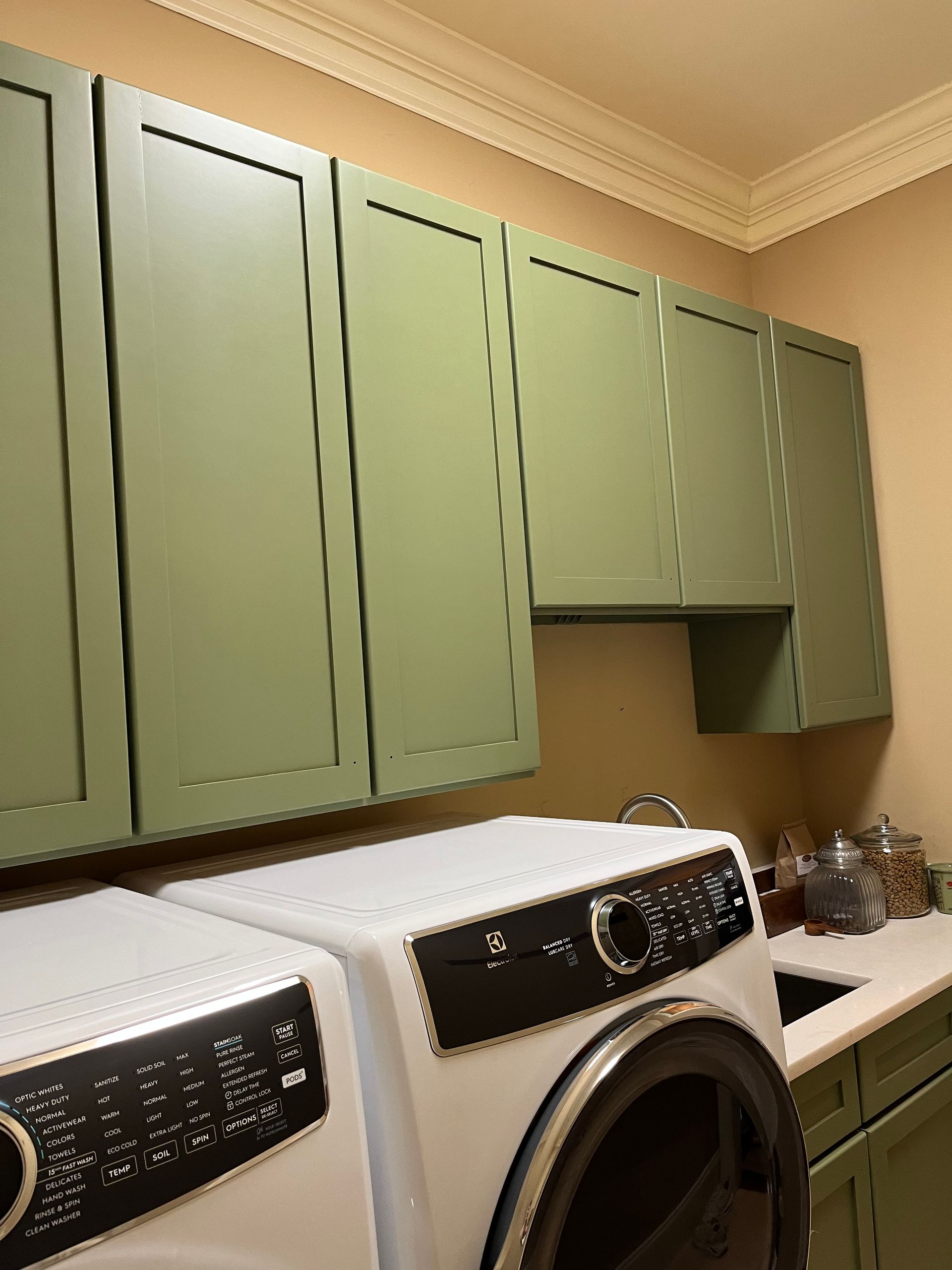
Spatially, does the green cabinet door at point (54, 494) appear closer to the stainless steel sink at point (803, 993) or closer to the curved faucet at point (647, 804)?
the curved faucet at point (647, 804)

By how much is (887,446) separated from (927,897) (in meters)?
1.20

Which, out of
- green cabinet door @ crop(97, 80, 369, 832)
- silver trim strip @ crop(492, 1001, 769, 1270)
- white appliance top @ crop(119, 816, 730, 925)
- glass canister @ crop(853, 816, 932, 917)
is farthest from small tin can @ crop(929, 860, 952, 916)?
green cabinet door @ crop(97, 80, 369, 832)

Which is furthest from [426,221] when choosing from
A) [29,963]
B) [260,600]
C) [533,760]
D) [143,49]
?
[29,963]

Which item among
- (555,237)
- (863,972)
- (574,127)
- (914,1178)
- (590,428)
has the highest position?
(574,127)

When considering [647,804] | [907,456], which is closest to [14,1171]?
[647,804]

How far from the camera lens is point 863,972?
1984 mm

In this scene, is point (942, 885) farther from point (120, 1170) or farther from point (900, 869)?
point (120, 1170)

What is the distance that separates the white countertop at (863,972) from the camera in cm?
163

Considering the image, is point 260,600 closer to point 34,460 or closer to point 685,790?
point 34,460

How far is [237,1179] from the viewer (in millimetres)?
737

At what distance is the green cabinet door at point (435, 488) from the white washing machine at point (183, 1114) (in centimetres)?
63

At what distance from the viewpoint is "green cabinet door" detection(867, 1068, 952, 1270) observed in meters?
1.73

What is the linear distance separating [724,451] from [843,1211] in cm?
151

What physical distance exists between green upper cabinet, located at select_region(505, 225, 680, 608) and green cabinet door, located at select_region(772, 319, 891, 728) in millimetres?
516
